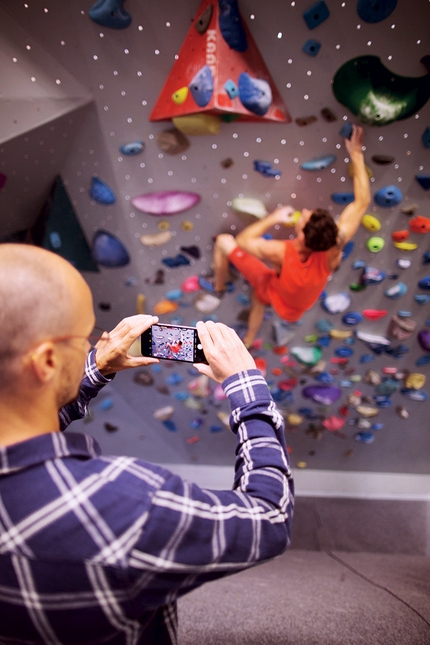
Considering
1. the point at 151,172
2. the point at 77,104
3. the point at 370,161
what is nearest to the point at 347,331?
the point at 370,161

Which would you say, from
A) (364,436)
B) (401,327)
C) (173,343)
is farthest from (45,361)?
(364,436)

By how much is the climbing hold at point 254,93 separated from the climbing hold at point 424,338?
151cm

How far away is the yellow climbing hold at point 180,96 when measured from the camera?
4.64 ft

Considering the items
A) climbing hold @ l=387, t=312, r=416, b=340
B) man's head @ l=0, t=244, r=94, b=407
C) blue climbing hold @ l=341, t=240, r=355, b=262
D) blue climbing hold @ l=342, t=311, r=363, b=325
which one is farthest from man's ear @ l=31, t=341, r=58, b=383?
climbing hold @ l=387, t=312, r=416, b=340

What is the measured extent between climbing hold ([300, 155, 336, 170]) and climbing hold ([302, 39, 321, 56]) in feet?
1.23

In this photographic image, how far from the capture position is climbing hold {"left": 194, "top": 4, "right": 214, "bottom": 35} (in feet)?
4.31

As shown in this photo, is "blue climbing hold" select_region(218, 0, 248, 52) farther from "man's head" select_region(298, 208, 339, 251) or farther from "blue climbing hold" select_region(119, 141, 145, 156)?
"man's head" select_region(298, 208, 339, 251)

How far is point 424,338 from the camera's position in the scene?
2.20 metres

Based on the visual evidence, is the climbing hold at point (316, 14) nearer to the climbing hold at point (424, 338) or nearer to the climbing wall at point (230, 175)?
the climbing wall at point (230, 175)

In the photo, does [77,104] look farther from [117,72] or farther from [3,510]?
[3,510]

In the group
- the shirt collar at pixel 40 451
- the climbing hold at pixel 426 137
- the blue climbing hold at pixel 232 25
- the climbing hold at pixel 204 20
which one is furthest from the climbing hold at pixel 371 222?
the shirt collar at pixel 40 451

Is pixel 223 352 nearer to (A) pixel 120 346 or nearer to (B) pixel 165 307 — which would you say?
(A) pixel 120 346

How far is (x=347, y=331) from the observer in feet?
7.26

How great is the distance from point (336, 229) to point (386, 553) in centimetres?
233
